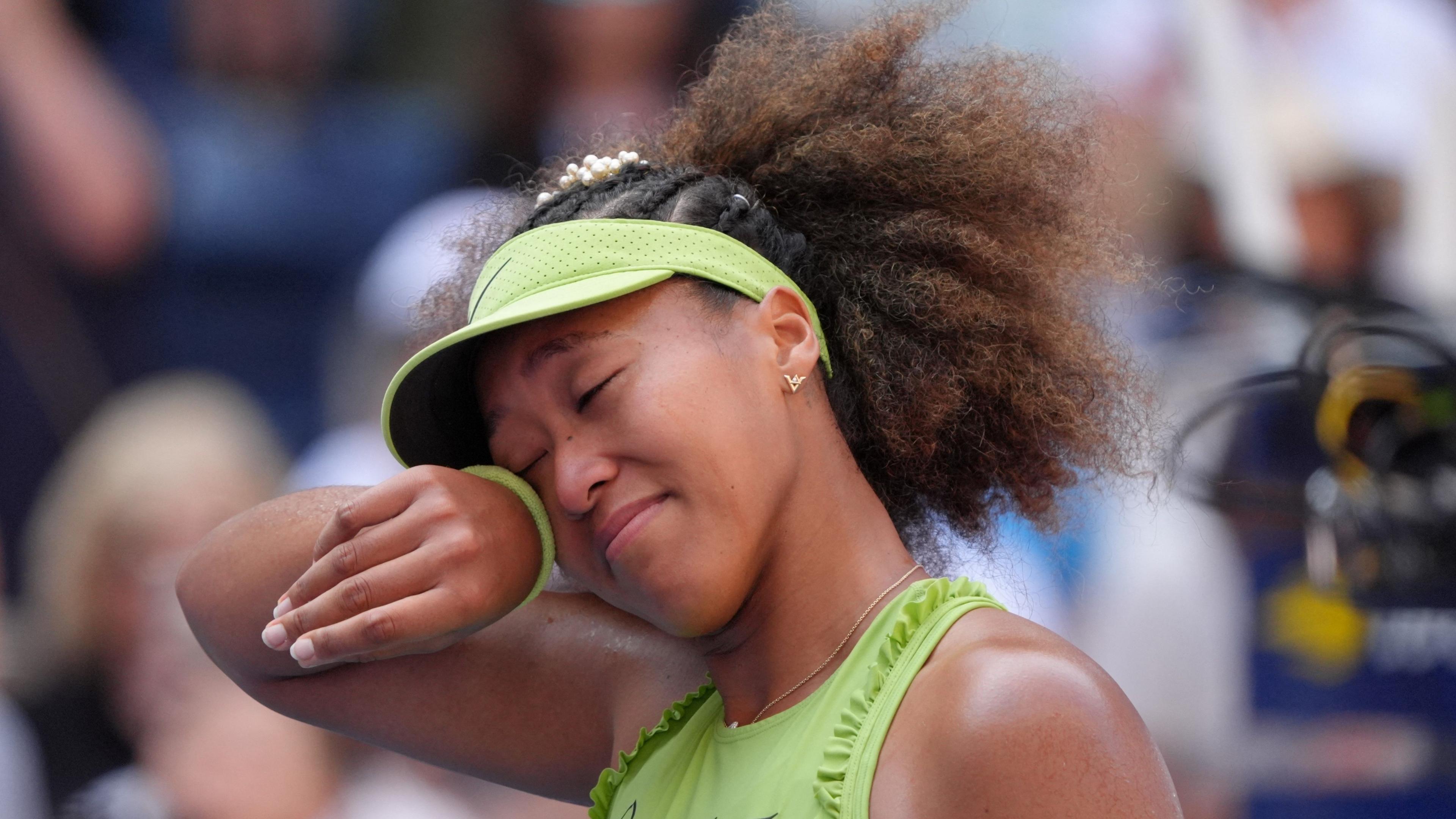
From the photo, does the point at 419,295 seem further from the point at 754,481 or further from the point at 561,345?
the point at 754,481

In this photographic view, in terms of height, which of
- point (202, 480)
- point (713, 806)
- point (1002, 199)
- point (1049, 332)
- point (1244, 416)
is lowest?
point (1244, 416)

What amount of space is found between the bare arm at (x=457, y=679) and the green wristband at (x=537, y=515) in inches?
13.5

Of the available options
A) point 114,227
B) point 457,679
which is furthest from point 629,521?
point 114,227

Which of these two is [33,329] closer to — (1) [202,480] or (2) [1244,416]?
(1) [202,480]

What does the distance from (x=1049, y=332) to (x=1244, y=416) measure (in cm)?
228

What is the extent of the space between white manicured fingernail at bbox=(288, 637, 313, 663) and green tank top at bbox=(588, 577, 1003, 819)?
487 millimetres

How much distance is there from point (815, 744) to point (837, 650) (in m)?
0.16

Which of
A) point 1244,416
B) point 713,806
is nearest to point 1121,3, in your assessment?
point 1244,416

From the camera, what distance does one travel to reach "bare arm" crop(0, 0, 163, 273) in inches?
155

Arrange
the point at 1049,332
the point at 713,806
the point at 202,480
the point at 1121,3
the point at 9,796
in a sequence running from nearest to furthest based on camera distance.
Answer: the point at 713,806
the point at 1049,332
the point at 9,796
the point at 202,480
the point at 1121,3

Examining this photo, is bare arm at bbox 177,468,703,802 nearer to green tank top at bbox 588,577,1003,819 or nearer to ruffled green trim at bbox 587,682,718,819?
ruffled green trim at bbox 587,682,718,819

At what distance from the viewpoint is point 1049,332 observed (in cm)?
197

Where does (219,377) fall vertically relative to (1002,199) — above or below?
below

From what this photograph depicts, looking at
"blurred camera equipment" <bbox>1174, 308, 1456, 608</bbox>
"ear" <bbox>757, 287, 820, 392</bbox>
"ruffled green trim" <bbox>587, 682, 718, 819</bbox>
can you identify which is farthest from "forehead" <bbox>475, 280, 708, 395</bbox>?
"blurred camera equipment" <bbox>1174, 308, 1456, 608</bbox>
